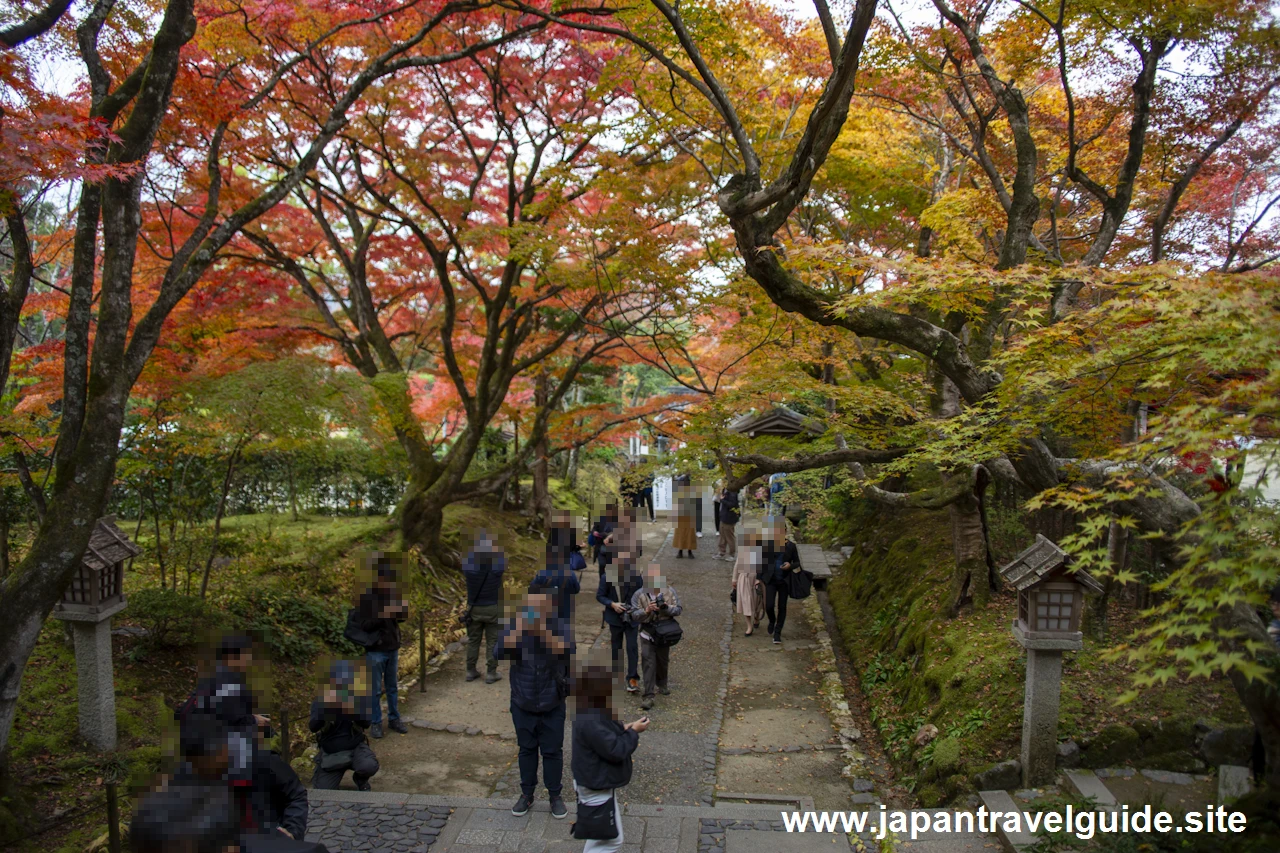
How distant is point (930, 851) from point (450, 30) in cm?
1076

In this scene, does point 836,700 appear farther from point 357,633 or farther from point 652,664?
point 357,633

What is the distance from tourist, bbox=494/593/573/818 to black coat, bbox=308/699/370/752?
1.16m

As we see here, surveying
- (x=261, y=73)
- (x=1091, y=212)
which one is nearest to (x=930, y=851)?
(x=1091, y=212)

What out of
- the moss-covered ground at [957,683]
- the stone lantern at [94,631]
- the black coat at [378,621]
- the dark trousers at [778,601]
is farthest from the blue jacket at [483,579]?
the moss-covered ground at [957,683]

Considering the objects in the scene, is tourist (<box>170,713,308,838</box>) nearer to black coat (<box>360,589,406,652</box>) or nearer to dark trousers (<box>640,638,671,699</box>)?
black coat (<box>360,589,406,652</box>)

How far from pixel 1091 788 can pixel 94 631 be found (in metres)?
7.77

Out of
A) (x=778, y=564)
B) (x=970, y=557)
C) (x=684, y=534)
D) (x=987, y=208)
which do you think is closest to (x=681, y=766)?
(x=778, y=564)

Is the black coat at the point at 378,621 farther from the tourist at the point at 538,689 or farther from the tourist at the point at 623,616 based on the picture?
the tourist at the point at 623,616

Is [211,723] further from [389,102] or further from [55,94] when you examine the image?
[389,102]

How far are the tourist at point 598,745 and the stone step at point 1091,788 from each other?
3.30 m

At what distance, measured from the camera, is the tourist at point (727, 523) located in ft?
51.4

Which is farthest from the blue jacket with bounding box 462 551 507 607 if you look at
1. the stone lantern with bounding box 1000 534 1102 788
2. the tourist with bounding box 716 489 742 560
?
the tourist with bounding box 716 489 742 560

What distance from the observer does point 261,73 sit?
10.2 meters

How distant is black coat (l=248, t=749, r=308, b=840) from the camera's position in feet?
12.3
